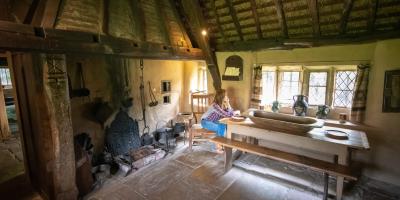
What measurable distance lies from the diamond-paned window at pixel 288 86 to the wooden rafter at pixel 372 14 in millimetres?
1393

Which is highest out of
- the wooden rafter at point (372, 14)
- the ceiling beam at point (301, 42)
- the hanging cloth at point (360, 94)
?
the wooden rafter at point (372, 14)

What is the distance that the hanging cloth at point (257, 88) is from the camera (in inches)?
179

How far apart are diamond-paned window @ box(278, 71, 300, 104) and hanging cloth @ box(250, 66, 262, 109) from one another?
1.51 ft

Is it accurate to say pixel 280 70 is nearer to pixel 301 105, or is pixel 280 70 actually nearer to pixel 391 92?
pixel 301 105

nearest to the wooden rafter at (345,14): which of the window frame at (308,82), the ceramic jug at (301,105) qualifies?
the window frame at (308,82)

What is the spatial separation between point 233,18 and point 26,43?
3313mm

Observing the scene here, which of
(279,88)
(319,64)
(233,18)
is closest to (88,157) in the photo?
(233,18)

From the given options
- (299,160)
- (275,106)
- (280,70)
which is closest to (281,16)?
(280,70)

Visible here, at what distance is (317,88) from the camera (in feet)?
13.6

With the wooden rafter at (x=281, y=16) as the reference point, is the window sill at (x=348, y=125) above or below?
below

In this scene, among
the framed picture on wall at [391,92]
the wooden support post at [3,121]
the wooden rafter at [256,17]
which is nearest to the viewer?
the framed picture on wall at [391,92]

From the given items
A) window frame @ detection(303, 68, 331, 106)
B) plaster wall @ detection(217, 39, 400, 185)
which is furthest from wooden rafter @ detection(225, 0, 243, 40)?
window frame @ detection(303, 68, 331, 106)

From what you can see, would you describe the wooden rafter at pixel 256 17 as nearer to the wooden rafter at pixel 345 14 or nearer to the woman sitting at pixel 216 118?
the wooden rafter at pixel 345 14

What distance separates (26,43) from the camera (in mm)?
2139
